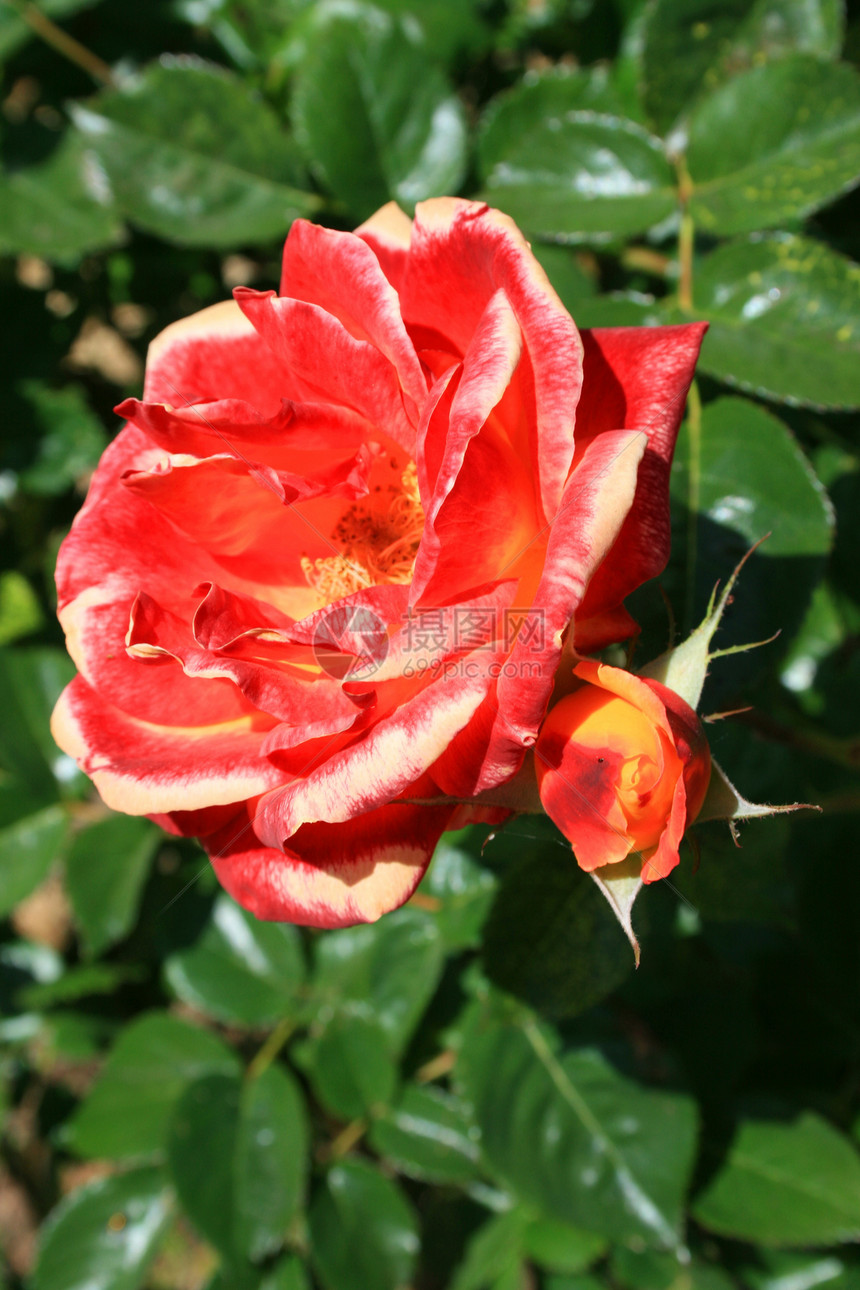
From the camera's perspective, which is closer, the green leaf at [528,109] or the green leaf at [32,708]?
the green leaf at [528,109]

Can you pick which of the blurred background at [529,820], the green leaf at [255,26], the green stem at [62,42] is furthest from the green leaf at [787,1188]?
the green stem at [62,42]

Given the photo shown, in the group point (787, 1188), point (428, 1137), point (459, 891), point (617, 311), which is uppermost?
point (617, 311)

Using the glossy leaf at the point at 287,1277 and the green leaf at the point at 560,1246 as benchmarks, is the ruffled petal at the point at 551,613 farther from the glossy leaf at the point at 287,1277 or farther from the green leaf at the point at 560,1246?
the glossy leaf at the point at 287,1277

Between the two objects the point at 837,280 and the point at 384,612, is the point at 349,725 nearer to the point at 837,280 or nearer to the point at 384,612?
the point at 384,612

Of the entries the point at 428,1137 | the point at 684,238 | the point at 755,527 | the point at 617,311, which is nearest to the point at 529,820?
the point at 755,527

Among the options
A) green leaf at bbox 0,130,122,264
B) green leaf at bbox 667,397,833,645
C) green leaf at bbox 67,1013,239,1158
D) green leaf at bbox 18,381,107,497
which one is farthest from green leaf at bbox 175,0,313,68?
green leaf at bbox 67,1013,239,1158

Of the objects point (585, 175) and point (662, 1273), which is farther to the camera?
point (662, 1273)

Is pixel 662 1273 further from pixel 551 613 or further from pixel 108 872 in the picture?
pixel 551 613

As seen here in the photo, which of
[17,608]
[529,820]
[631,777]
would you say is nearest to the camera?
[631,777]
